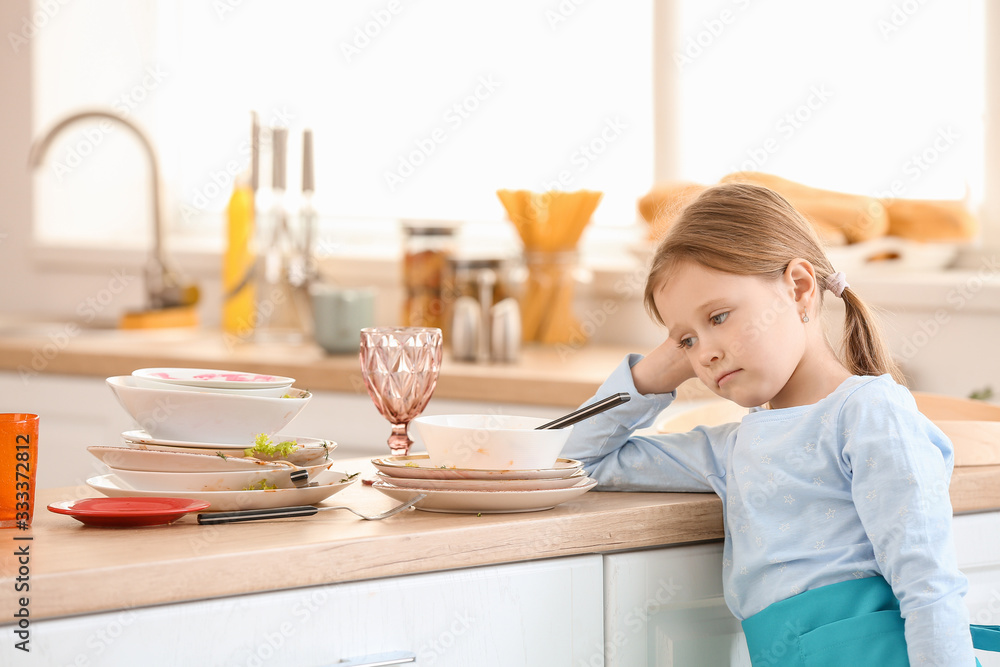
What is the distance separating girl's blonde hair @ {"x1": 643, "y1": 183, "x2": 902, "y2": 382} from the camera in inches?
39.1

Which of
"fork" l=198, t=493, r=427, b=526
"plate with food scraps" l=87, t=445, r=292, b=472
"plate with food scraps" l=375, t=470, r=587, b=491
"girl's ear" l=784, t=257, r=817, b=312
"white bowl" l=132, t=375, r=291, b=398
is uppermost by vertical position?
"girl's ear" l=784, t=257, r=817, b=312

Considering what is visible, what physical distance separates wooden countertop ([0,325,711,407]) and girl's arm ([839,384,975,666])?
955mm

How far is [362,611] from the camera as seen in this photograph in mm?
839

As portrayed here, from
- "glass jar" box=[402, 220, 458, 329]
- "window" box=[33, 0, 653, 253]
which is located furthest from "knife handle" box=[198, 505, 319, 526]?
"window" box=[33, 0, 653, 253]

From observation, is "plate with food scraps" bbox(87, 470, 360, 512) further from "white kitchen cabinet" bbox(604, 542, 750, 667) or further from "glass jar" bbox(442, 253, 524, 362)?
"glass jar" bbox(442, 253, 524, 362)

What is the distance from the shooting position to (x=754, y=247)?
995 mm

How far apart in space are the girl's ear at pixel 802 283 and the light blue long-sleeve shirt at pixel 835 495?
0.30 ft

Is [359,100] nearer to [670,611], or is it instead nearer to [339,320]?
[339,320]

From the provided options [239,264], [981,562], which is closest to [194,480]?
[981,562]

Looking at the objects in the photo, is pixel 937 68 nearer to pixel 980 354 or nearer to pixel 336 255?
pixel 980 354

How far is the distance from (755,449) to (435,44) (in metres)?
2.22

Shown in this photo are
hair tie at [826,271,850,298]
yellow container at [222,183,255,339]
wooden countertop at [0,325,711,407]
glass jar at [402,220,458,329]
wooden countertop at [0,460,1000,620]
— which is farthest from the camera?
yellow container at [222,183,255,339]

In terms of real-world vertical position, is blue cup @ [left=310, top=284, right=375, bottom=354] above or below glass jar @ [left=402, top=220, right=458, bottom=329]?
below

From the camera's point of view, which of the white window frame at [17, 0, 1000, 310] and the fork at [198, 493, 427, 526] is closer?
the fork at [198, 493, 427, 526]
